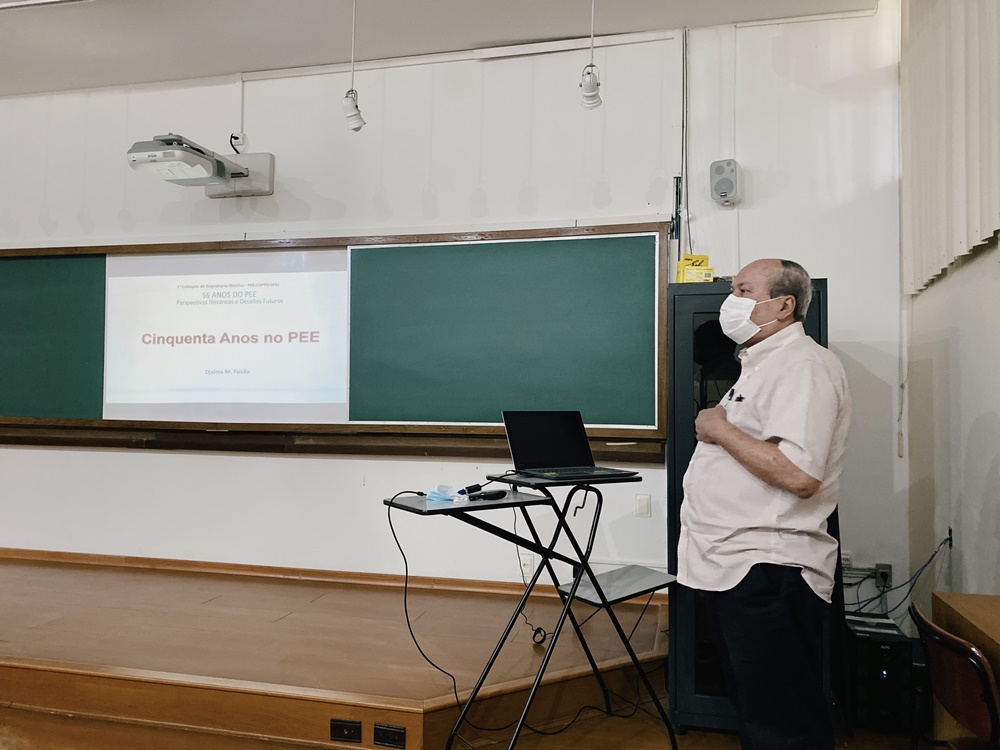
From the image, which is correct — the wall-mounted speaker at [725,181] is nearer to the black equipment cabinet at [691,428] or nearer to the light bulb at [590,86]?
the light bulb at [590,86]

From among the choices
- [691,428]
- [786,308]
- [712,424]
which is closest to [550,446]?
[691,428]

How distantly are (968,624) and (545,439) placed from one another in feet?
4.34

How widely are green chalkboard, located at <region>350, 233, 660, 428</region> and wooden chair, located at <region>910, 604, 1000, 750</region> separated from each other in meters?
1.97

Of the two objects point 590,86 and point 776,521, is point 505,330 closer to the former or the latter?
point 590,86

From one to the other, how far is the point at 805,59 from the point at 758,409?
8.41 ft

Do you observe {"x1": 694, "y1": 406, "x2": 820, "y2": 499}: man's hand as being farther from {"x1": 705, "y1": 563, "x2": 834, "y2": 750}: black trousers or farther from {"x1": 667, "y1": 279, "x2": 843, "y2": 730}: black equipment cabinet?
{"x1": 667, "y1": 279, "x2": 843, "y2": 730}: black equipment cabinet

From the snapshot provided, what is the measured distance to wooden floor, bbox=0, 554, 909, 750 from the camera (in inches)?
96.7

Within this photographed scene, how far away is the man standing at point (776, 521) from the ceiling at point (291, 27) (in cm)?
229

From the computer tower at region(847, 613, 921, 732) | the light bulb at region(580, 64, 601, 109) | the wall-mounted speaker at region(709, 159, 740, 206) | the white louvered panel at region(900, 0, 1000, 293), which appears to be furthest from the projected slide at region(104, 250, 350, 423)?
the white louvered panel at region(900, 0, 1000, 293)

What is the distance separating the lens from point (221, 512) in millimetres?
4234

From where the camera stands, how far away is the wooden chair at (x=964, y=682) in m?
1.60

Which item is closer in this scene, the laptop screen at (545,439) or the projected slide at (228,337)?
the laptop screen at (545,439)

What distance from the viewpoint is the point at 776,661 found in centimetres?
184

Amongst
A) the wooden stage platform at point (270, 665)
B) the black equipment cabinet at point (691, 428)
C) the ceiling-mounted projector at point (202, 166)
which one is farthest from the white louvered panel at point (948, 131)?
the ceiling-mounted projector at point (202, 166)
